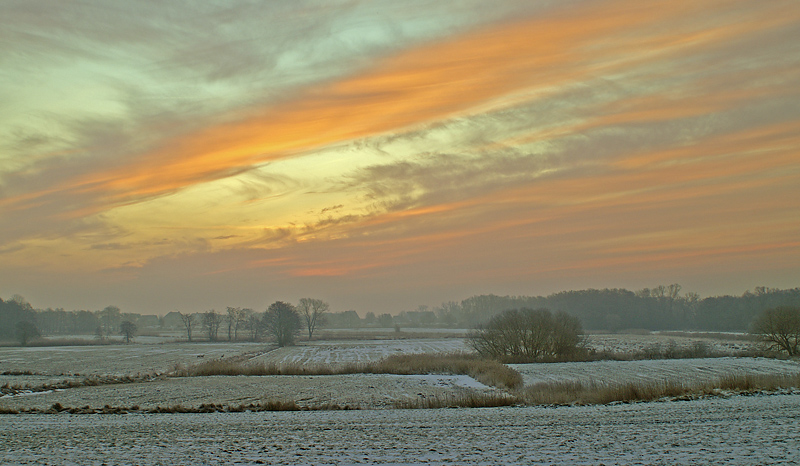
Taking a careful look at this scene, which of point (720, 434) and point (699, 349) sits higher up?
point (720, 434)

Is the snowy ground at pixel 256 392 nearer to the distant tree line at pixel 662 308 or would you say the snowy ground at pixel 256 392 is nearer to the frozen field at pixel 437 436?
the frozen field at pixel 437 436

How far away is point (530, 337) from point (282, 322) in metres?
60.7

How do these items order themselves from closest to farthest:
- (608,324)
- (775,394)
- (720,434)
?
1. (720,434)
2. (775,394)
3. (608,324)

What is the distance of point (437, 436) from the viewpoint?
13.8 metres

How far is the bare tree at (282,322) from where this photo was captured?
Answer: 333ft

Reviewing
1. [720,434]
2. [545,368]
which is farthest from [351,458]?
[545,368]

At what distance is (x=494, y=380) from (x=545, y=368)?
12980 millimetres

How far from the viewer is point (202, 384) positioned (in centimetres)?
3466

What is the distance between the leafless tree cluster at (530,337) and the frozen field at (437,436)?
3500cm

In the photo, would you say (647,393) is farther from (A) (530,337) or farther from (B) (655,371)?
(A) (530,337)

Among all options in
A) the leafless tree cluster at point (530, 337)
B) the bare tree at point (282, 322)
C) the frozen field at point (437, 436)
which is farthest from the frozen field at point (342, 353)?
the frozen field at point (437, 436)

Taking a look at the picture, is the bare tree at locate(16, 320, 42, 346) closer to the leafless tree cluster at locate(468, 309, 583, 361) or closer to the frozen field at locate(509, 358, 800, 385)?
the leafless tree cluster at locate(468, 309, 583, 361)

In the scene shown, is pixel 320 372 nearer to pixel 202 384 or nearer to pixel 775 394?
pixel 202 384

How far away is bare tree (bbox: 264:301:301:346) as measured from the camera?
101562 millimetres
